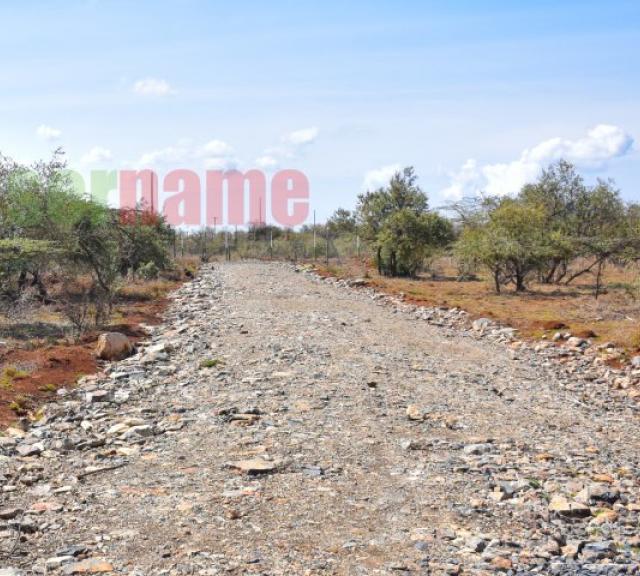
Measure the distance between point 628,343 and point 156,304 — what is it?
571 inches

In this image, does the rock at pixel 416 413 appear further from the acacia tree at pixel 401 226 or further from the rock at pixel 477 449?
the acacia tree at pixel 401 226

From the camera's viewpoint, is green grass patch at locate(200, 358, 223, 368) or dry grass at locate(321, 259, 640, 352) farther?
dry grass at locate(321, 259, 640, 352)

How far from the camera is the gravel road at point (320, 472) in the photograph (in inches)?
214

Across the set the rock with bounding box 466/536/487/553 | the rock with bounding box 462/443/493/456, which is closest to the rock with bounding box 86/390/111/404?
the rock with bounding box 462/443/493/456

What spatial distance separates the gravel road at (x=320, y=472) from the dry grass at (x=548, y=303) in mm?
5370

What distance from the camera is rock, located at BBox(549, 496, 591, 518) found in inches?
244

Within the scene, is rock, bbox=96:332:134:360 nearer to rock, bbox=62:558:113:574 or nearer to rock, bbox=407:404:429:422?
rock, bbox=407:404:429:422

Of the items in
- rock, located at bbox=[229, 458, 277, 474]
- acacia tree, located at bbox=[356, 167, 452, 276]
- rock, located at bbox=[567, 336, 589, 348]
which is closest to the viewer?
rock, located at bbox=[229, 458, 277, 474]

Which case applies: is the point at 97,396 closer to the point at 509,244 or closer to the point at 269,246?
the point at 509,244

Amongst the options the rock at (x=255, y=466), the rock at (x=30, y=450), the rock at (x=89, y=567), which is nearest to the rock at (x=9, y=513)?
the rock at (x=89, y=567)

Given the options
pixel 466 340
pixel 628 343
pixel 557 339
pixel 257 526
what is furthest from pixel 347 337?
pixel 257 526

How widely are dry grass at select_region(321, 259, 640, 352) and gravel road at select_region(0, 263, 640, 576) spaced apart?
537 centimetres

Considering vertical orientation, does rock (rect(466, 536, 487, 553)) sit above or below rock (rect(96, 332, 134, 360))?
below

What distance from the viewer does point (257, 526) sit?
5.88 meters
